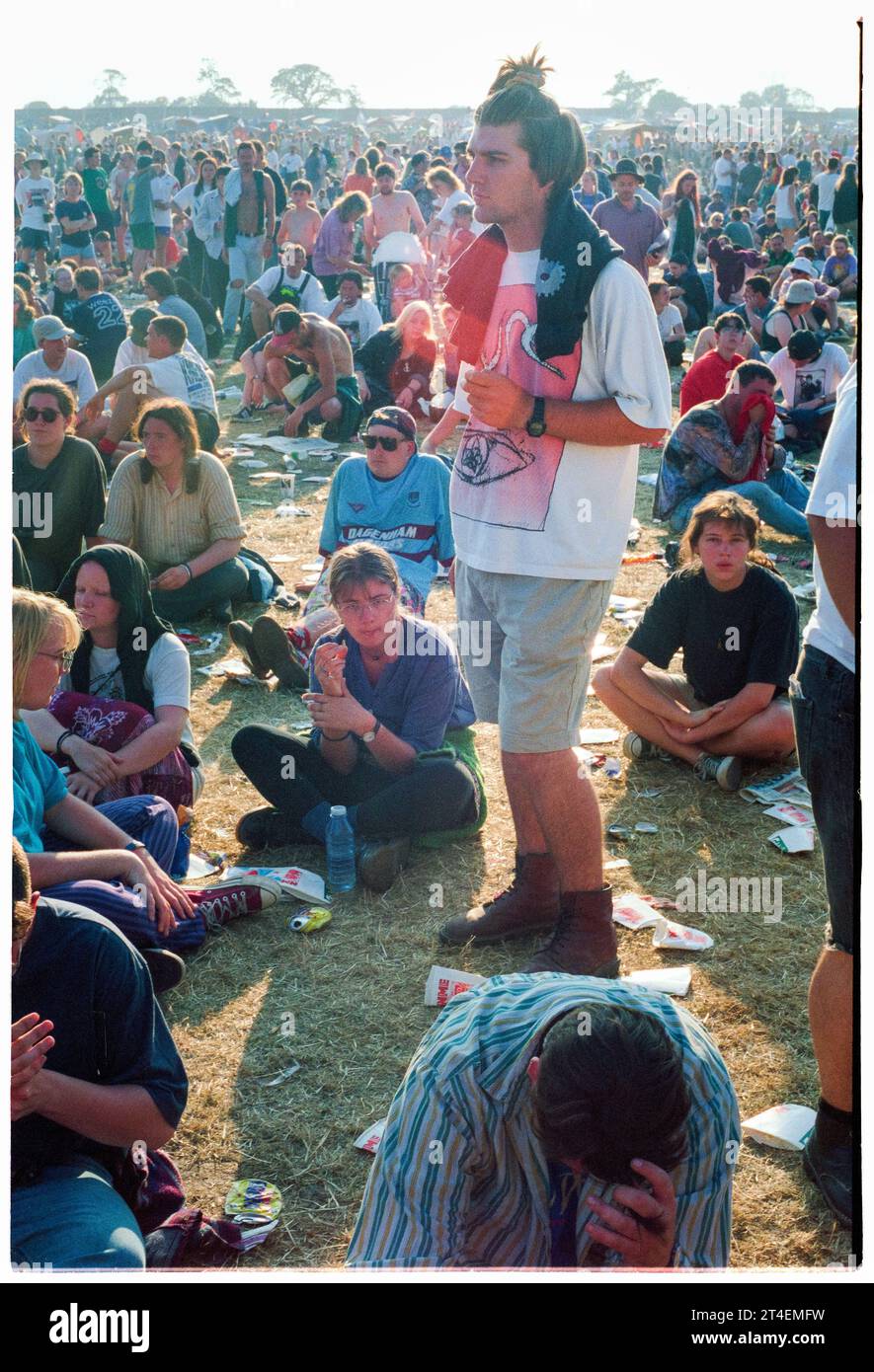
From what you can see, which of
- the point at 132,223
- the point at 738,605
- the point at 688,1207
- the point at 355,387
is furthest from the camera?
the point at 132,223

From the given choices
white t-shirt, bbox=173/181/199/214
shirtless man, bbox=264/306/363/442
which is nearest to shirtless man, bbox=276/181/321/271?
white t-shirt, bbox=173/181/199/214

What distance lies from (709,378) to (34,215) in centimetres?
1116

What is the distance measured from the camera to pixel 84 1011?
244 centimetres

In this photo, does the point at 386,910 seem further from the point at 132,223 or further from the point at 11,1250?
the point at 132,223

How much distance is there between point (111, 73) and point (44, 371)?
19.3 feet

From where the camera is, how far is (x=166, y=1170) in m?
2.79

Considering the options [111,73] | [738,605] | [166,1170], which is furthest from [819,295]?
[166,1170]

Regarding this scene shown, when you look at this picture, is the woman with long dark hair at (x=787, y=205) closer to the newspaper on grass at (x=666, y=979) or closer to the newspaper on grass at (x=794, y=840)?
the newspaper on grass at (x=794, y=840)

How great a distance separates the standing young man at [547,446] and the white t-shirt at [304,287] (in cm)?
908

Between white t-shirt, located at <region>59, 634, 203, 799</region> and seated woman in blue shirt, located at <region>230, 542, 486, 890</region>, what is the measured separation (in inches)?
13.7

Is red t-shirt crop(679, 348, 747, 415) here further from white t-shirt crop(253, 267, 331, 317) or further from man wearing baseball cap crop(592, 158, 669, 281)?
white t-shirt crop(253, 267, 331, 317)

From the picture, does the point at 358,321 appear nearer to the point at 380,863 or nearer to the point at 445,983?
the point at 380,863

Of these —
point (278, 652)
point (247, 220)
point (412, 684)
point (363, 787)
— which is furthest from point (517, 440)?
point (247, 220)

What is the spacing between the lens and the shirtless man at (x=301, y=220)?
1432cm
